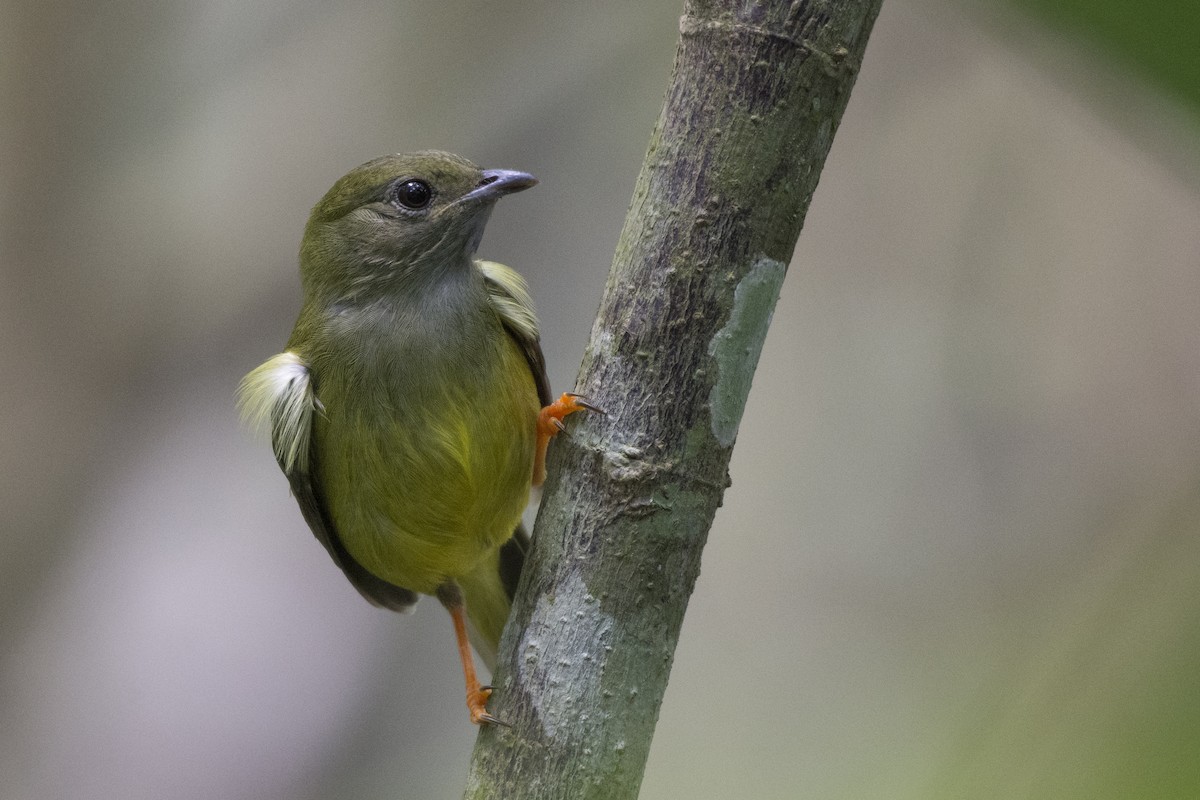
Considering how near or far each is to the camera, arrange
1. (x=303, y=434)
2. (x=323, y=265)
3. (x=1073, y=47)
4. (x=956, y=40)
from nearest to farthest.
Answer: (x=1073, y=47) < (x=303, y=434) < (x=323, y=265) < (x=956, y=40)

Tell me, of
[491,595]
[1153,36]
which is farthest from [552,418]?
[1153,36]

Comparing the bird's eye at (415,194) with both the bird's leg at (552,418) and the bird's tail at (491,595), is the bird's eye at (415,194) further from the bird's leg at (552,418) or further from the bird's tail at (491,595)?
the bird's tail at (491,595)

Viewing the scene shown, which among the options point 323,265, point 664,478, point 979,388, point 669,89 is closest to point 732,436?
point 664,478

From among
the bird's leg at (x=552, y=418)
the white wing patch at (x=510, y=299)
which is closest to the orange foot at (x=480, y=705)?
the bird's leg at (x=552, y=418)

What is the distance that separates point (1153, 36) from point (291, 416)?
2.28m

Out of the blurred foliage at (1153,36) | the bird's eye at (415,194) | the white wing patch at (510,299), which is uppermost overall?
the blurred foliage at (1153,36)

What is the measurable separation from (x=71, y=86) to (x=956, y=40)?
13.0 feet

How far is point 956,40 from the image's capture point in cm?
471

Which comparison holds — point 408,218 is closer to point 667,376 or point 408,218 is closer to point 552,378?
point 667,376

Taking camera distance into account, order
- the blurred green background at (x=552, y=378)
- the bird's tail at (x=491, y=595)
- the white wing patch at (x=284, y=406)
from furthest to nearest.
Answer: the blurred green background at (x=552, y=378) → the bird's tail at (x=491, y=595) → the white wing patch at (x=284, y=406)

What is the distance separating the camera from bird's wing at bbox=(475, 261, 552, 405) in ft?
9.20

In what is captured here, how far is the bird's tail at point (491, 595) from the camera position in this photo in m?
3.21

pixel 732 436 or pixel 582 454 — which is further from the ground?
pixel 732 436

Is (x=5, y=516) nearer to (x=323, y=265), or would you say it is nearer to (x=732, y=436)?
(x=323, y=265)
